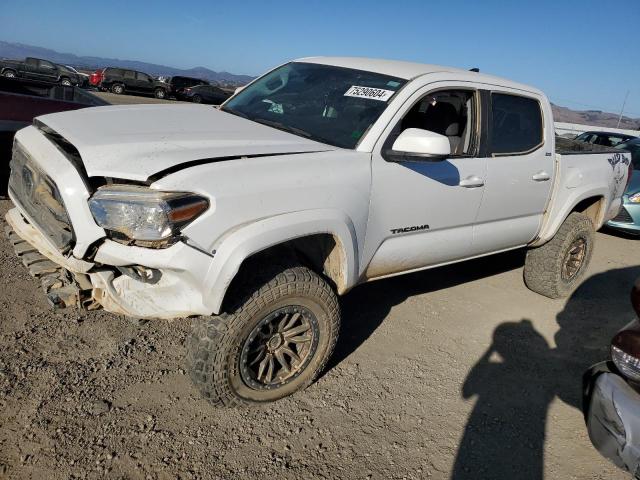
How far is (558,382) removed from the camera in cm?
352

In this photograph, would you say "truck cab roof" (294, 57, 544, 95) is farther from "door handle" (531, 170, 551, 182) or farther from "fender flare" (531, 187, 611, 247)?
"fender flare" (531, 187, 611, 247)

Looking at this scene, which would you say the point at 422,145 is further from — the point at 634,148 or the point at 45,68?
the point at 45,68

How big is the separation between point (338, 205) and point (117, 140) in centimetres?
119

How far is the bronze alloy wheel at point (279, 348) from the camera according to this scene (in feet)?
8.75

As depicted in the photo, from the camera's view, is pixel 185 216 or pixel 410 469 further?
pixel 410 469

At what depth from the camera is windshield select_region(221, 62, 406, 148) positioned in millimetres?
3082

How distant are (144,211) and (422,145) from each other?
155 cm

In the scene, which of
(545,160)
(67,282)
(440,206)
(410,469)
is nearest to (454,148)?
(440,206)

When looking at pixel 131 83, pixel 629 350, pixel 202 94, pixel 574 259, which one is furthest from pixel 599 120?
pixel 629 350

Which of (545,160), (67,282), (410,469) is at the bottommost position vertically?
(410,469)

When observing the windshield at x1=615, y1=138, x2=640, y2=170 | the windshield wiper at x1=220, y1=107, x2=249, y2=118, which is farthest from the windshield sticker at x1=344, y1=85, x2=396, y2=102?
the windshield at x1=615, y1=138, x2=640, y2=170

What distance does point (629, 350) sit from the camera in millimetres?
2258

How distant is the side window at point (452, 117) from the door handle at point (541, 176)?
79 cm

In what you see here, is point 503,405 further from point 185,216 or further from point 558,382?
point 185,216
